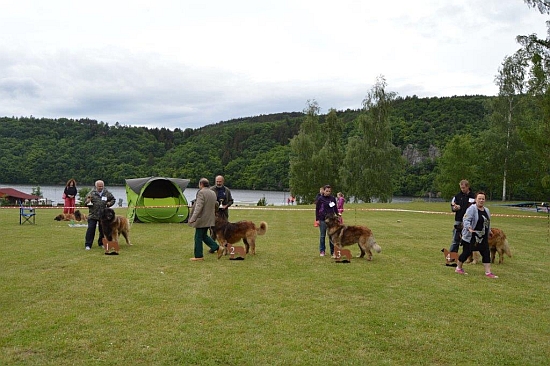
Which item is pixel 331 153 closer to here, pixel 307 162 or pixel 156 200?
pixel 307 162

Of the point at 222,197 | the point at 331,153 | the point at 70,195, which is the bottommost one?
the point at 70,195

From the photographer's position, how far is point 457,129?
232ft

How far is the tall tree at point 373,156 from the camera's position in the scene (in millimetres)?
47031

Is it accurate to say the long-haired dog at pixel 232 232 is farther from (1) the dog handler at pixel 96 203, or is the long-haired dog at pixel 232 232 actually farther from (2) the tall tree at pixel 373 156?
(2) the tall tree at pixel 373 156

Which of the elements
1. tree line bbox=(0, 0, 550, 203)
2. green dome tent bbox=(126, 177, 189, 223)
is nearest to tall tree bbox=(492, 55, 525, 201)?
tree line bbox=(0, 0, 550, 203)

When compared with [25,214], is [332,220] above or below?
above

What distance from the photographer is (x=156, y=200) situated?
63.7 ft

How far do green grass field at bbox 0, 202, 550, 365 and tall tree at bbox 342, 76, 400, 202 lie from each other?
36239 millimetres

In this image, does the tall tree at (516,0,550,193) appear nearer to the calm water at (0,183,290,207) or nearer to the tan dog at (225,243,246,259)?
the tan dog at (225,243,246,259)

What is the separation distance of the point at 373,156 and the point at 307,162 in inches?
343

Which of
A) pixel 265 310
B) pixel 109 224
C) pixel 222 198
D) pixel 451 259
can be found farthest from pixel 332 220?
pixel 109 224

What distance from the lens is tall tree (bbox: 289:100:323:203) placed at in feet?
174

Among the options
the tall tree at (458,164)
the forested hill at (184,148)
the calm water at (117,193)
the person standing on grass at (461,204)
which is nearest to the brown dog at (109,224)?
the person standing on grass at (461,204)

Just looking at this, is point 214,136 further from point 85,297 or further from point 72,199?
point 85,297
